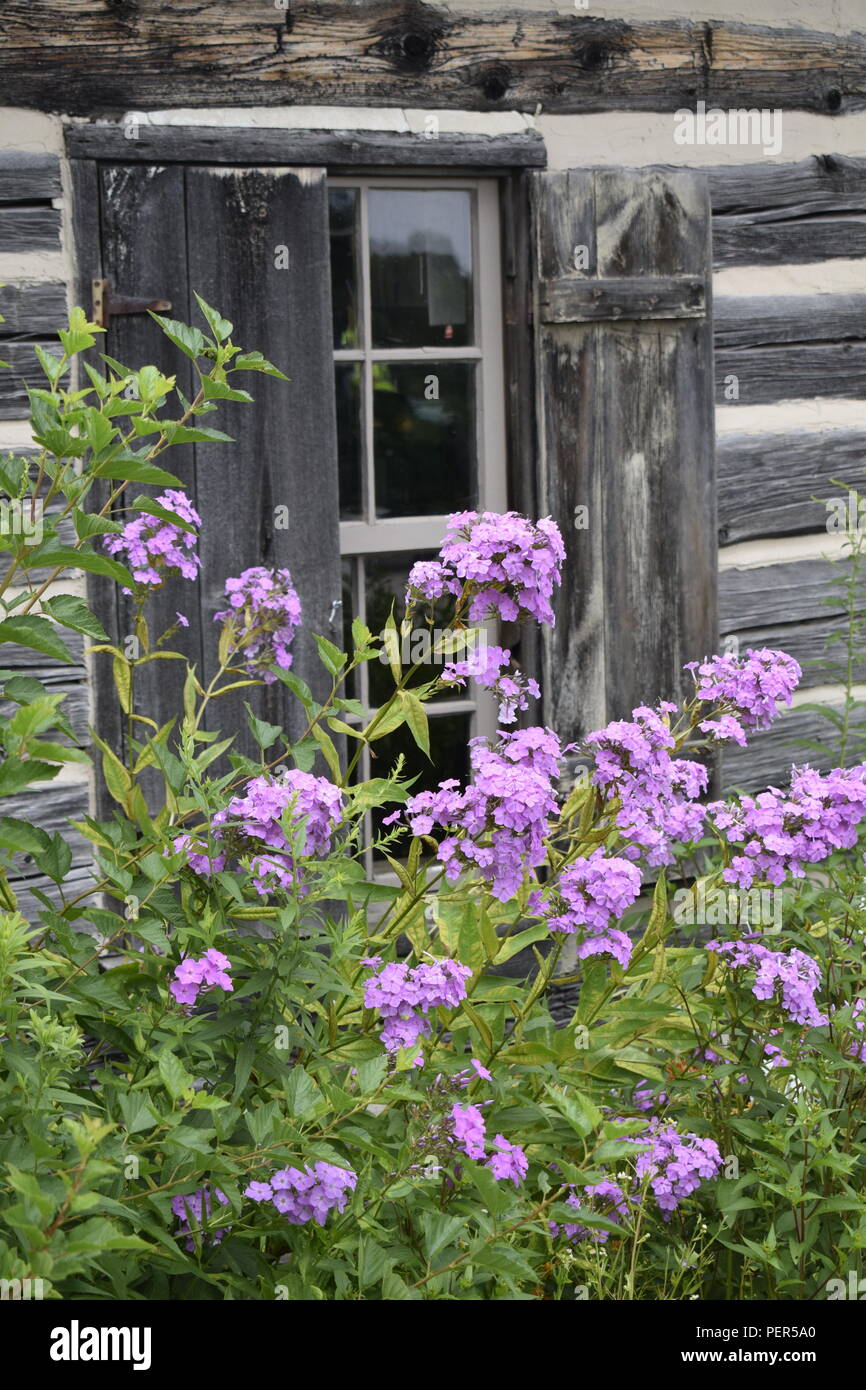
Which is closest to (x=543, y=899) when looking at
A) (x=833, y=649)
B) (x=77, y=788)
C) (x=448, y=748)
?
(x=77, y=788)

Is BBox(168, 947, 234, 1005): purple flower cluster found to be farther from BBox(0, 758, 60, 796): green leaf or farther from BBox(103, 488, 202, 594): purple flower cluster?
BBox(103, 488, 202, 594): purple flower cluster

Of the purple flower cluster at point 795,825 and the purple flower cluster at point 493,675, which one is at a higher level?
the purple flower cluster at point 493,675

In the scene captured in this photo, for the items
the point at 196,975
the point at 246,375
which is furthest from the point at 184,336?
the point at 246,375

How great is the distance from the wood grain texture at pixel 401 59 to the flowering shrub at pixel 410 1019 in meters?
1.36

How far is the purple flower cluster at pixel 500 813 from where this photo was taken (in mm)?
2150

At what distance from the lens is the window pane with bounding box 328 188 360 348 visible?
157 inches

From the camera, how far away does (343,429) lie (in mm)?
4094

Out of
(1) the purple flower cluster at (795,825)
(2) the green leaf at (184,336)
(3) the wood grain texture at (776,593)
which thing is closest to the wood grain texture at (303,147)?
(3) the wood grain texture at (776,593)

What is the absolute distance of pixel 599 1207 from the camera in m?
2.49

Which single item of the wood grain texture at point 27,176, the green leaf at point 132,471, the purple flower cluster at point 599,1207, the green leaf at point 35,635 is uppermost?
the wood grain texture at point 27,176

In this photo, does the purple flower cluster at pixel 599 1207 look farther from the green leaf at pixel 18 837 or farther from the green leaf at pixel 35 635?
the green leaf at pixel 35 635

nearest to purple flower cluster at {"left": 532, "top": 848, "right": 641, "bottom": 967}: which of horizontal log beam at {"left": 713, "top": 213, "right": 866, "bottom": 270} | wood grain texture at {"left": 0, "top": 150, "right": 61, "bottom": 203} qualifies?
wood grain texture at {"left": 0, "top": 150, "right": 61, "bottom": 203}

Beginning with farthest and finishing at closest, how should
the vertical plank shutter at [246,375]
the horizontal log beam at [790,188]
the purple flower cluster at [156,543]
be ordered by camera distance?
the horizontal log beam at [790,188]
the vertical plank shutter at [246,375]
the purple flower cluster at [156,543]

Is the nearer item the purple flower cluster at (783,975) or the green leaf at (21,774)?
the green leaf at (21,774)
